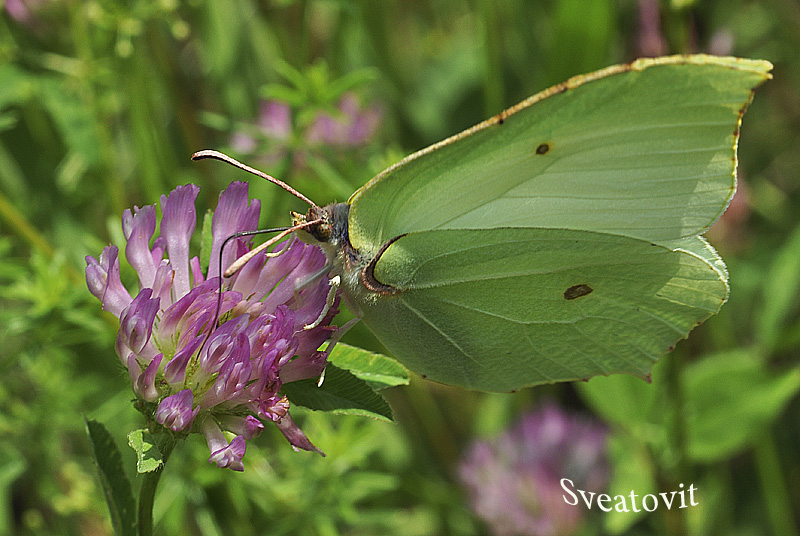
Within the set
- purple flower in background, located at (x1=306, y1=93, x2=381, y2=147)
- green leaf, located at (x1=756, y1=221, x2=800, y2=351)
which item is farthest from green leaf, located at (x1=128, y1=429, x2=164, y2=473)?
green leaf, located at (x1=756, y1=221, x2=800, y2=351)

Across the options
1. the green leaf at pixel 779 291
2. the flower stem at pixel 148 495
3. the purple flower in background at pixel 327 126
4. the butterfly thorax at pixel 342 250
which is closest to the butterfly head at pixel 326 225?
the butterfly thorax at pixel 342 250

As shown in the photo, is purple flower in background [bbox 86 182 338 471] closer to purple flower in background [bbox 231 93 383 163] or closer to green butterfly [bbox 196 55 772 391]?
green butterfly [bbox 196 55 772 391]

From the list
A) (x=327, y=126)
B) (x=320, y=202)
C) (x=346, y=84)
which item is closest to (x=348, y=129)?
(x=327, y=126)

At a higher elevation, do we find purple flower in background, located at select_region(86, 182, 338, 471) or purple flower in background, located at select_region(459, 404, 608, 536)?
purple flower in background, located at select_region(86, 182, 338, 471)

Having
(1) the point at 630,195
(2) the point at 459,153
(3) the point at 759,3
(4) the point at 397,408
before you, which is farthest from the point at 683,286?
(3) the point at 759,3

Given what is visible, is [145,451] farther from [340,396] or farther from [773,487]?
[773,487]

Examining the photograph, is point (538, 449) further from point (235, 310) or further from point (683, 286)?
point (235, 310)
